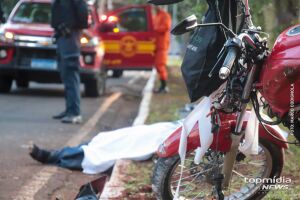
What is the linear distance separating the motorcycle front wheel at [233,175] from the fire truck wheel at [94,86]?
7.25m

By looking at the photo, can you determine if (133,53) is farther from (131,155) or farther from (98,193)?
(98,193)

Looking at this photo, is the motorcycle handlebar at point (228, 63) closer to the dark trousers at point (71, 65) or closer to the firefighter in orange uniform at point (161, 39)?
the dark trousers at point (71, 65)

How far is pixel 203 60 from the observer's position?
3.53 m

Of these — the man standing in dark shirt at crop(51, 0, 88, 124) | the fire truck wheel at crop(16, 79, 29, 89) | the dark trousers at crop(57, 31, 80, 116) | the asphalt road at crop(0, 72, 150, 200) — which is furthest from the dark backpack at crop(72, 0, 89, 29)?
the fire truck wheel at crop(16, 79, 29, 89)

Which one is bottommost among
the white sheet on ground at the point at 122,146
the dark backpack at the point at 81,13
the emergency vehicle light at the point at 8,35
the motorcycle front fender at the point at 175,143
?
the white sheet on ground at the point at 122,146

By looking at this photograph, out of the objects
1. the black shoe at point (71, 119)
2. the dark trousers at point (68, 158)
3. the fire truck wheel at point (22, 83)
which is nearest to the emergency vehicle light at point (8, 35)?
the fire truck wheel at point (22, 83)

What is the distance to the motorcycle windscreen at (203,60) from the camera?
353 centimetres

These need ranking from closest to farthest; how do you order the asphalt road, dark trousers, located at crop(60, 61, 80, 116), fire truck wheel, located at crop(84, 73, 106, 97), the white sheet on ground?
1. the asphalt road
2. the white sheet on ground
3. dark trousers, located at crop(60, 61, 80, 116)
4. fire truck wheel, located at crop(84, 73, 106, 97)

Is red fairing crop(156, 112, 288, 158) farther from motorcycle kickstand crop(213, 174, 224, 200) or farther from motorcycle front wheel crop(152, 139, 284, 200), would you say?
motorcycle kickstand crop(213, 174, 224, 200)

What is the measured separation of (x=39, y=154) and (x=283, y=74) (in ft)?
10.9

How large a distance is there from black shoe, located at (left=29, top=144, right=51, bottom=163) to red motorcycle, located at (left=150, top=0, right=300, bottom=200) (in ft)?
6.37

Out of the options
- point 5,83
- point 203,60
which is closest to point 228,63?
point 203,60

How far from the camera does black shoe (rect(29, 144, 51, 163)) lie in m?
5.89

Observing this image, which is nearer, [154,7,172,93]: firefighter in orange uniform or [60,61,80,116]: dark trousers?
[60,61,80,116]: dark trousers
